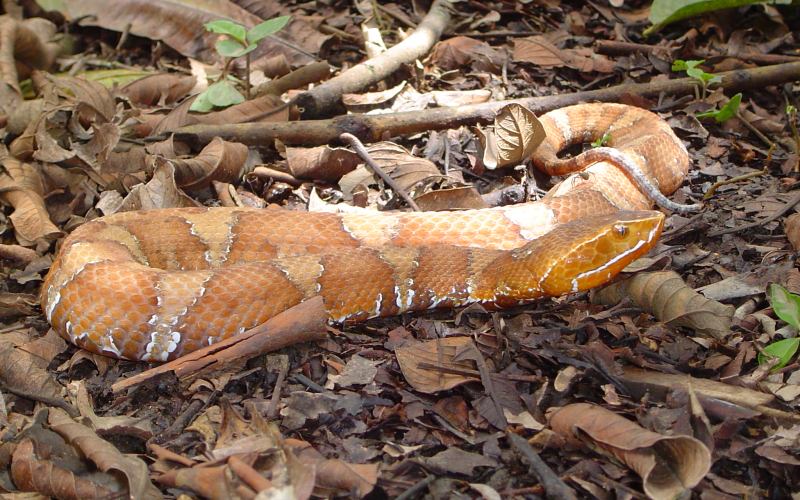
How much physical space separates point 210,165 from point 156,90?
2201 mm

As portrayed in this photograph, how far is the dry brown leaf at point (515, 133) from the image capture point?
5.57 metres

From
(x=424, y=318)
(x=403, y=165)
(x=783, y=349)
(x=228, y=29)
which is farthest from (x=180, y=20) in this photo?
(x=783, y=349)

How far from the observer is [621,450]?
108 inches

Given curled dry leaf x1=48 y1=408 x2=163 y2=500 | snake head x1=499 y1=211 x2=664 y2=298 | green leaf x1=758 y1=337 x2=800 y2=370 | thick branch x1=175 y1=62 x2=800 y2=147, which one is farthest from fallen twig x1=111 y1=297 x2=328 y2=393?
green leaf x1=758 y1=337 x2=800 y2=370

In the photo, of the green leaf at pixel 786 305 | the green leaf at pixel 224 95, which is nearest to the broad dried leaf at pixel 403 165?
the green leaf at pixel 224 95

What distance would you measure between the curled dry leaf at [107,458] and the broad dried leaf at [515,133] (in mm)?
4170

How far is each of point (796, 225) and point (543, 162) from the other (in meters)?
2.32

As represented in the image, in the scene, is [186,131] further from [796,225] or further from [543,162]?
[796,225]

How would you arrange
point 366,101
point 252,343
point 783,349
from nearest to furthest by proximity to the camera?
point 783,349 → point 252,343 → point 366,101

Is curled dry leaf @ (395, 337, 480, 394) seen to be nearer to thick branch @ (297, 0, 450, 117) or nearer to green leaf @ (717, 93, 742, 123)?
thick branch @ (297, 0, 450, 117)

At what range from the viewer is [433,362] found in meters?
3.54

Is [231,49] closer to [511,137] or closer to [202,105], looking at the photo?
[202,105]

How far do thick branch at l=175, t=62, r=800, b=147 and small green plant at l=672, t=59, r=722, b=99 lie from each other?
0.44ft

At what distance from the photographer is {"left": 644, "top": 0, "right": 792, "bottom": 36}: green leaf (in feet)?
22.6
